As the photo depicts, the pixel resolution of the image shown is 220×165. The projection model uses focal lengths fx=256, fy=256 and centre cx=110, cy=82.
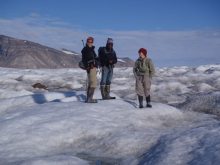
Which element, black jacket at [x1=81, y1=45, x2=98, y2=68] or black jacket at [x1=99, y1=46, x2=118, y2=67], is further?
black jacket at [x1=99, y1=46, x2=118, y2=67]


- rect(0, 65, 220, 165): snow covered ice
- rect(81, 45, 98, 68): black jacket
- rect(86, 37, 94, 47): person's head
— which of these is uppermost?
rect(86, 37, 94, 47): person's head

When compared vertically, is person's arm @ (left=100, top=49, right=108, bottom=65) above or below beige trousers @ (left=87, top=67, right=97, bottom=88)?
above

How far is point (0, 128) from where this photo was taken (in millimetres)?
5891

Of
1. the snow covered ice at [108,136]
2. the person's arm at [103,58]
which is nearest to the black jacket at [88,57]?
the person's arm at [103,58]

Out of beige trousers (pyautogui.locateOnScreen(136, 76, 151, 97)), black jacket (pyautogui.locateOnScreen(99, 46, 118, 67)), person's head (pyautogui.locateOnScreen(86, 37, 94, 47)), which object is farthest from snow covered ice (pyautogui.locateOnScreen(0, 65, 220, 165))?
person's head (pyautogui.locateOnScreen(86, 37, 94, 47))

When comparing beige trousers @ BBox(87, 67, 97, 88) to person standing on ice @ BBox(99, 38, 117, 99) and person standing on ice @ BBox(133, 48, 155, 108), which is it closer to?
person standing on ice @ BBox(99, 38, 117, 99)

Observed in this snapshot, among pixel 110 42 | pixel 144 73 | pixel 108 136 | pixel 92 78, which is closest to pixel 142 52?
pixel 144 73

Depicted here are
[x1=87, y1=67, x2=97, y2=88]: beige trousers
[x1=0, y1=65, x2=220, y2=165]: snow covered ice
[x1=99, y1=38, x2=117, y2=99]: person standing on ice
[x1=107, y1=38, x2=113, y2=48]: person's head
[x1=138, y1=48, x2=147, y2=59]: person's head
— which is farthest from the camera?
[x1=99, y1=38, x2=117, y2=99]: person standing on ice

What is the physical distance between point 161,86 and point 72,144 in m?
15.1

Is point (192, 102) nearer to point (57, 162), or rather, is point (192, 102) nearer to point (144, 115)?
point (144, 115)

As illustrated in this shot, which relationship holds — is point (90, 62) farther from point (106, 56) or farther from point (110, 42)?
point (110, 42)

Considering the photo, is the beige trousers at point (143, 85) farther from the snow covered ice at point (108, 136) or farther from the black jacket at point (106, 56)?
the black jacket at point (106, 56)

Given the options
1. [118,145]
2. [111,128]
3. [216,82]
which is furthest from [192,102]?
[216,82]

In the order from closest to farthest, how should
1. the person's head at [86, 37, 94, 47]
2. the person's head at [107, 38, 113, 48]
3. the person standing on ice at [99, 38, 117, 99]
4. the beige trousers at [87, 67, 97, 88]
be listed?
the person's head at [86, 37, 94, 47]
the beige trousers at [87, 67, 97, 88]
the person's head at [107, 38, 113, 48]
the person standing on ice at [99, 38, 117, 99]
